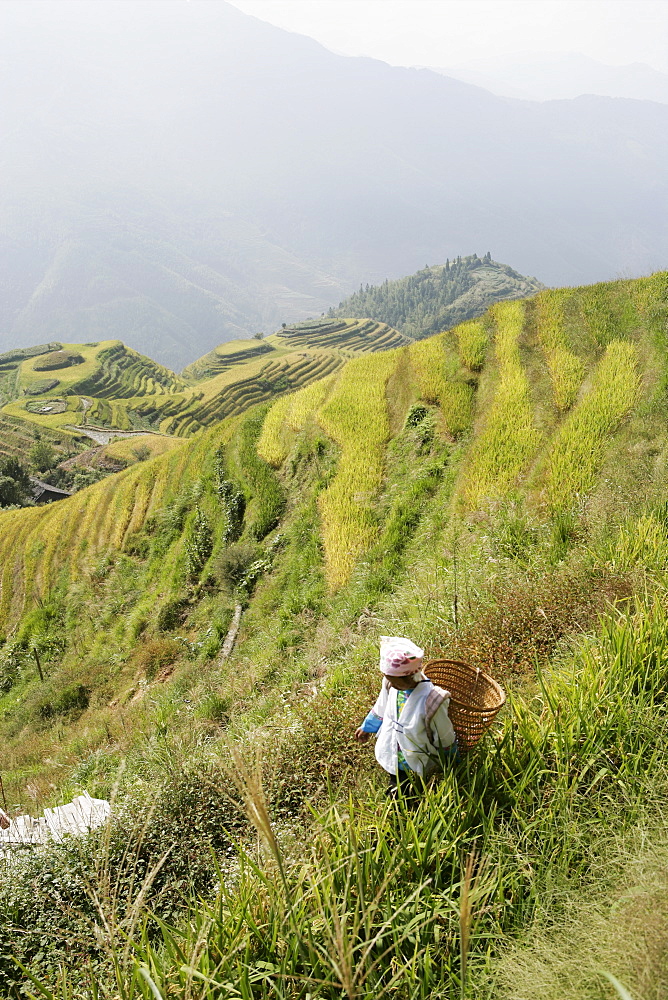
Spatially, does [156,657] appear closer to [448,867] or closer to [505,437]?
[505,437]

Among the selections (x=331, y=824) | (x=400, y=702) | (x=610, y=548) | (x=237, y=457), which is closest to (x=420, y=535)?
(x=610, y=548)

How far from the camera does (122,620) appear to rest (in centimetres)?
1487

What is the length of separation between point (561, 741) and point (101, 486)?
981 inches

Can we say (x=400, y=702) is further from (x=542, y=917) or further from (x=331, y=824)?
(x=542, y=917)

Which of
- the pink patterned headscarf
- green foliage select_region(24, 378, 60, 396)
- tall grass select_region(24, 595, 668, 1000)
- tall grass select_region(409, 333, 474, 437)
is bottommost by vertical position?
tall grass select_region(24, 595, 668, 1000)

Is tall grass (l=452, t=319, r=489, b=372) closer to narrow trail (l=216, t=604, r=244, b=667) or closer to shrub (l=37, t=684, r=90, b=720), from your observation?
narrow trail (l=216, t=604, r=244, b=667)

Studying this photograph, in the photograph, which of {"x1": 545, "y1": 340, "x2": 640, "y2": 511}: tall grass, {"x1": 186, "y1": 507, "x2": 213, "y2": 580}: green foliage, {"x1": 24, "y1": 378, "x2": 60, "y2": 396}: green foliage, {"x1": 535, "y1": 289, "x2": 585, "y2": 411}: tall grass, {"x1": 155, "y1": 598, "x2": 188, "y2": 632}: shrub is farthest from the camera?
{"x1": 24, "y1": 378, "x2": 60, "y2": 396}: green foliage

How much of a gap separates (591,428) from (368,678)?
6.88m

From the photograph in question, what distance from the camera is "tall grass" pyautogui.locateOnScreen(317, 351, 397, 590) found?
1107 cm

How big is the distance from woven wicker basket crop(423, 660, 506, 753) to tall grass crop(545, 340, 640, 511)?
503cm

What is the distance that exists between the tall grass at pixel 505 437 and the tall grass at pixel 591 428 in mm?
665

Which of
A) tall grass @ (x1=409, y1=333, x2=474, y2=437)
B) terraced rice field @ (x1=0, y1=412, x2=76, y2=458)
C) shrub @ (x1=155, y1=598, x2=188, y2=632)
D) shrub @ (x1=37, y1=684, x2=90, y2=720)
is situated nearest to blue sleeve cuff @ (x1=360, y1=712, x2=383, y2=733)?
tall grass @ (x1=409, y1=333, x2=474, y2=437)

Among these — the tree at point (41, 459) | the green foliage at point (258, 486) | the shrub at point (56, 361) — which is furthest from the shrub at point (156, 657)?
the shrub at point (56, 361)

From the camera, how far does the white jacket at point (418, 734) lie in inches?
132
